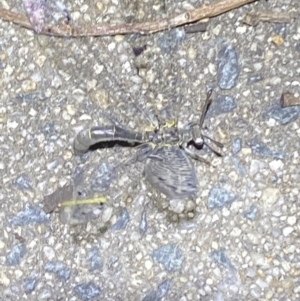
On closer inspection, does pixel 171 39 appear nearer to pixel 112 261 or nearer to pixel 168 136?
pixel 168 136

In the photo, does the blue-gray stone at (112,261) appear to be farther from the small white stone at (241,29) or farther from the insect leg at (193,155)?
the small white stone at (241,29)

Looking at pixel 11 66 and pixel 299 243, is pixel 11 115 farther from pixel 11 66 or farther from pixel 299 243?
pixel 299 243

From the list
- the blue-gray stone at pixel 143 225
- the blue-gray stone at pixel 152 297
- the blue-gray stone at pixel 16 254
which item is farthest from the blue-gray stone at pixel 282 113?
the blue-gray stone at pixel 16 254

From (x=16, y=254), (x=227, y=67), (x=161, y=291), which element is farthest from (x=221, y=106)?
(x=16, y=254)

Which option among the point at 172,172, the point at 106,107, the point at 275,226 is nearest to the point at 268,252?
the point at 275,226

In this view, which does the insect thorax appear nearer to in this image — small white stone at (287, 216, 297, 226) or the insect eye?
the insect eye

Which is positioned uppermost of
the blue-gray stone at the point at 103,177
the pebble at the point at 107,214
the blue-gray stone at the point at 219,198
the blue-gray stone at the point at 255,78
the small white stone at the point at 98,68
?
the small white stone at the point at 98,68

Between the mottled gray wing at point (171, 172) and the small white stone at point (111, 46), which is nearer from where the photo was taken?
the mottled gray wing at point (171, 172)
